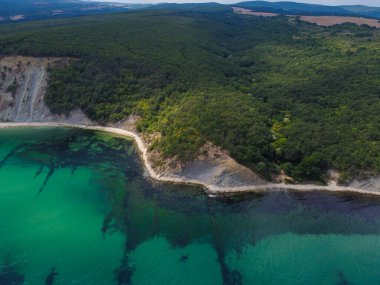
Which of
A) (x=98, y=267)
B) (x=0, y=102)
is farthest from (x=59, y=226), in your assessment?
(x=0, y=102)

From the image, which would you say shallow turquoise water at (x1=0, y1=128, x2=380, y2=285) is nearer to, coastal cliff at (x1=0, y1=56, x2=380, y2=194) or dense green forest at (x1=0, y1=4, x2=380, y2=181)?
coastal cliff at (x1=0, y1=56, x2=380, y2=194)

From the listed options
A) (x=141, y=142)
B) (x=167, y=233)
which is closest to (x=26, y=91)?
(x=141, y=142)

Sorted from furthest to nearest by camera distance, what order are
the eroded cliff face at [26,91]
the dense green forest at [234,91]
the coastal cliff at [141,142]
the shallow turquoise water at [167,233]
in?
1. the eroded cliff face at [26,91]
2. the dense green forest at [234,91]
3. the coastal cliff at [141,142]
4. the shallow turquoise water at [167,233]

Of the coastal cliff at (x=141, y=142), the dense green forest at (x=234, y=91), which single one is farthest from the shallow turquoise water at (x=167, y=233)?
the dense green forest at (x=234, y=91)

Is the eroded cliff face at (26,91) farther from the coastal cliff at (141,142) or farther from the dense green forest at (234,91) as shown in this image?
the dense green forest at (234,91)

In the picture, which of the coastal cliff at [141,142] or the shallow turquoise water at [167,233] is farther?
the coastal cliff at [141,142]

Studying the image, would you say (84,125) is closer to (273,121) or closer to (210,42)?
(273,121)

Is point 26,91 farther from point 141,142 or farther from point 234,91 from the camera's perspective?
point 234,91
